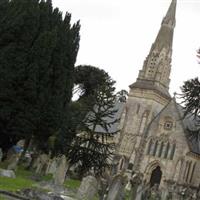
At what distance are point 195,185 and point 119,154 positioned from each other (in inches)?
347

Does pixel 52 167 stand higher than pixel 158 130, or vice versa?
pixel 158 130

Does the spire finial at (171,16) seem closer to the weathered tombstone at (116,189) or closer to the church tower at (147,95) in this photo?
the church tower at (147,95)

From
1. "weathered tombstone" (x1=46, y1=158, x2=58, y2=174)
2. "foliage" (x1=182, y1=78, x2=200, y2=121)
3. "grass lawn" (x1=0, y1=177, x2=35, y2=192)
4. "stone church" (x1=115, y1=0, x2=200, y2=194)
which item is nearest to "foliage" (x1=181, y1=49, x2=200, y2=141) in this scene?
"foliage" (x1=182, y1=78, x2=200, y2=121)

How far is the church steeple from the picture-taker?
2313 inches

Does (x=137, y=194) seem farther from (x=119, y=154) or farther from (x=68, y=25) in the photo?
(x=119, y=154)

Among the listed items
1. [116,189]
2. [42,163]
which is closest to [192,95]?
[116,189]

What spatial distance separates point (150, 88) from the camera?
2285 inches

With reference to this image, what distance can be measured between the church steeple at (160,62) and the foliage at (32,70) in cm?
2951

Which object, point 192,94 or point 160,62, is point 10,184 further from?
point 160,62

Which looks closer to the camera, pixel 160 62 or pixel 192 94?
pixel 192 94

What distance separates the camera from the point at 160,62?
58.7 metres

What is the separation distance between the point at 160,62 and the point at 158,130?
25.2 ft

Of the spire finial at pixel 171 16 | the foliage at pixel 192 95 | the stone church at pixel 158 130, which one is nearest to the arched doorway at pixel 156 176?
the stone church at pixel 158 130

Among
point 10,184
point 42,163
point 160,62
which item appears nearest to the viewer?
point 10,184
